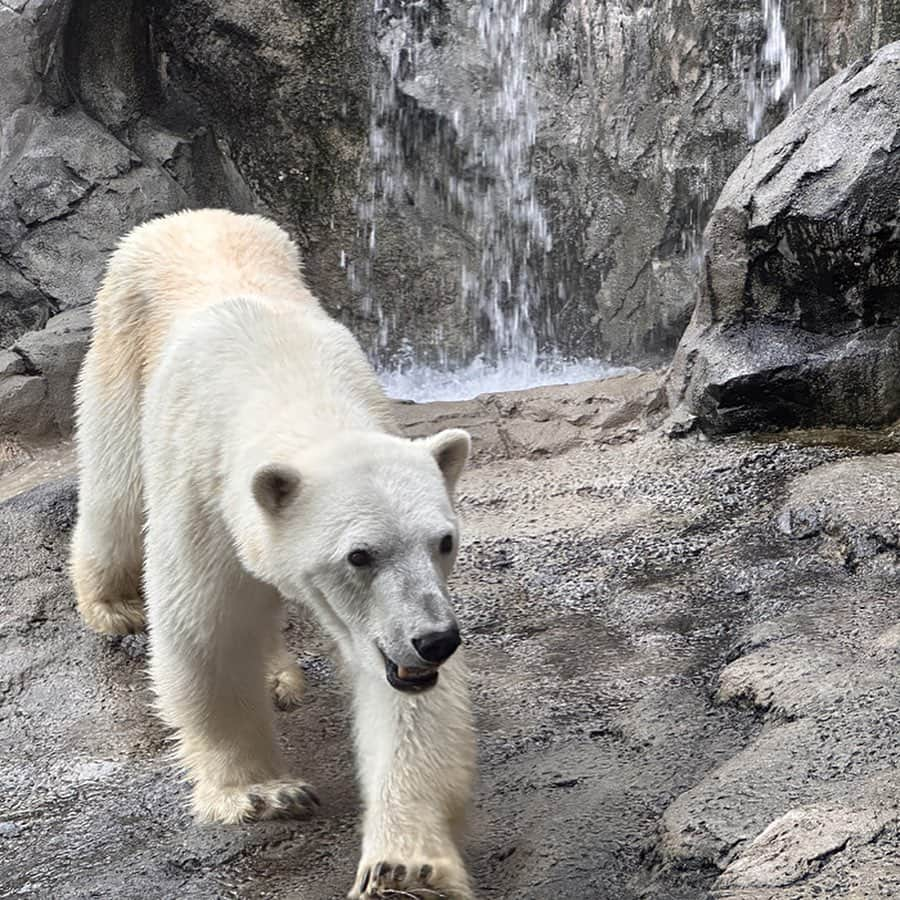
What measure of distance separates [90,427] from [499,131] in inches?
229

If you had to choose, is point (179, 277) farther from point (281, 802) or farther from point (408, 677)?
point (408, 677)

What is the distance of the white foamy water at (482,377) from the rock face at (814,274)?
306cm

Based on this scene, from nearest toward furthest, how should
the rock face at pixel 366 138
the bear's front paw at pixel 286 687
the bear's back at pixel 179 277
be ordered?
1. the bear's back at pixel 179 277
2. the bear's front paw at pixel 286 687
3. the rock face at pixel 366 138

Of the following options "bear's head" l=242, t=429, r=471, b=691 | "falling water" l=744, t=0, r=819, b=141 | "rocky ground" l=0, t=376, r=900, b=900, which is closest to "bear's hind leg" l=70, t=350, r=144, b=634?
"rocky ground" l=0, t=376, r=900, b=900

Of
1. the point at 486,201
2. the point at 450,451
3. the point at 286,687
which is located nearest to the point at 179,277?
the point at 286,687

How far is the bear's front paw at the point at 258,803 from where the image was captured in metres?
3.56

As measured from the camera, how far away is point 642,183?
9.54 metres

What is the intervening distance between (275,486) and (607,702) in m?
1.42

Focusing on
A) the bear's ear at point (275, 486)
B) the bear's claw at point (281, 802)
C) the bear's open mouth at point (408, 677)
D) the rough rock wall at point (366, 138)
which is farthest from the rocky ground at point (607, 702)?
the rough rock wall at point (366, 138)

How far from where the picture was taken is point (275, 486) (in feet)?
10.1

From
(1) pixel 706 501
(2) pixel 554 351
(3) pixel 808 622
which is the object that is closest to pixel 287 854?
(3) pixel 808 622

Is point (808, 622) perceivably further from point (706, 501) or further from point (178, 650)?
point (178, 650)

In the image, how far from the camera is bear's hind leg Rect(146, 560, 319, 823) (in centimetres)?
356

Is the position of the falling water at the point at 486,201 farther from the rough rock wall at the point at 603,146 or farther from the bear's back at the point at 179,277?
the bear's back at the point at 179,277
